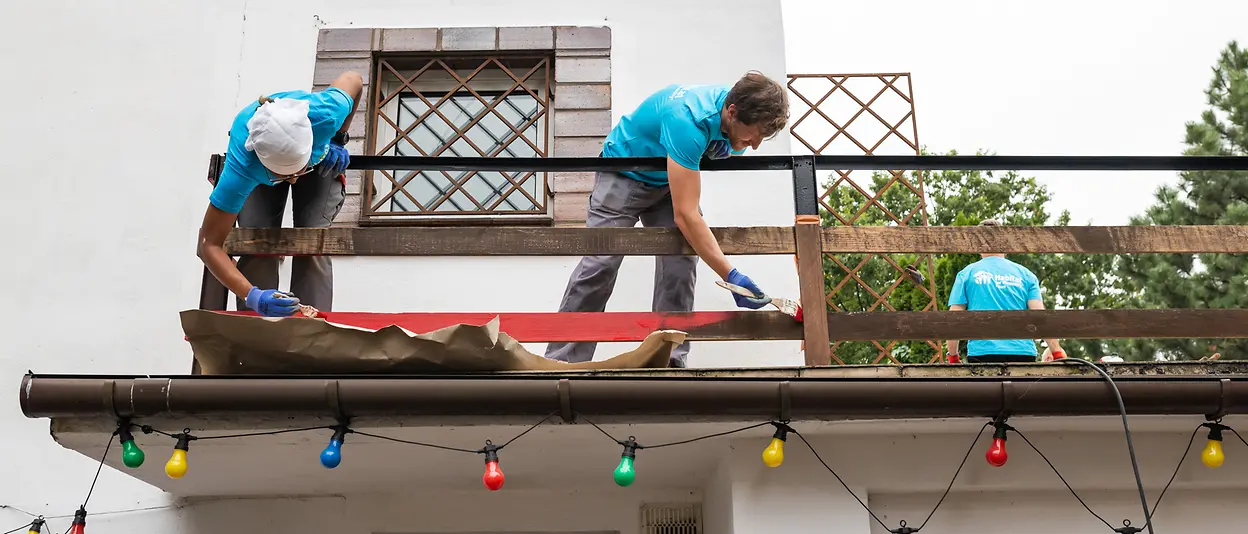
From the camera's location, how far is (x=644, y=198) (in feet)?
15.4

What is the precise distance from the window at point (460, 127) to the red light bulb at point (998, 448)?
9.21 ft

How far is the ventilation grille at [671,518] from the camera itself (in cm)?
449

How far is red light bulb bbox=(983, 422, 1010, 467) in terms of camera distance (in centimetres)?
353

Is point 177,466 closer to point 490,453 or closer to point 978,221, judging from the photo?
point 490,453

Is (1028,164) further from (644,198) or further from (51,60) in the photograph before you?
(51,60)

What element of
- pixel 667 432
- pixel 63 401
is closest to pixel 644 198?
pixel 667 432

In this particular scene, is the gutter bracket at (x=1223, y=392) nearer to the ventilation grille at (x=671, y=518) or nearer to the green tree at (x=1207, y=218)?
the ventilation grille at (x=671, y=518)

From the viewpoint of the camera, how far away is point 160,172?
5.49 meters

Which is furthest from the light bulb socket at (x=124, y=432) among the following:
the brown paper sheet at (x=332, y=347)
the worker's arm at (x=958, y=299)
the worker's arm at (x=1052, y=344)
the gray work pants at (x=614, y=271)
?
the worker's arm at (x=1052, y=344)

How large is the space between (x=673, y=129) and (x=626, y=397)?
1171 millimetres

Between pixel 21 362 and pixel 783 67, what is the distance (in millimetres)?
4083

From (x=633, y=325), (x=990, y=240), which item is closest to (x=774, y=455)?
(x=633, y=325)

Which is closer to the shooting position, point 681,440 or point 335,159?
point 681,440

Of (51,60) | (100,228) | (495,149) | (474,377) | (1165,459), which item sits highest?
(51,60)
